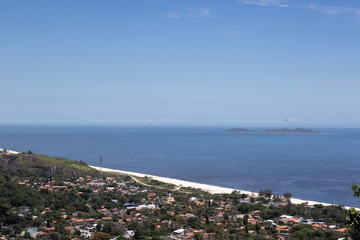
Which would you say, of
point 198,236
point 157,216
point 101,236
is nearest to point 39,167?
point 157,216

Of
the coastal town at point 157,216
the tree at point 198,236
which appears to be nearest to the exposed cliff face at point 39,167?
the coastal town at point 157,216

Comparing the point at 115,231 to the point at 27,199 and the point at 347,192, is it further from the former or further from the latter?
the point at 347,192

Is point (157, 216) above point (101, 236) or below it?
below

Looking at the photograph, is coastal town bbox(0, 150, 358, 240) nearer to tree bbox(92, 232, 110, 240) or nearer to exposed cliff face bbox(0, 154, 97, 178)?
tree bbox(92, 232, 110, 240)

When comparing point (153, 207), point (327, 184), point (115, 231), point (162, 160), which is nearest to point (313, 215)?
point (153, 207)

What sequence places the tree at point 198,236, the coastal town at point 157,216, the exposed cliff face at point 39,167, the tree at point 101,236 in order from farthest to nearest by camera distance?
the exposed cliff face at point 39,167 → the coastal town at point 157,216 → the tree at point 198,236 → the tree at point 101,236

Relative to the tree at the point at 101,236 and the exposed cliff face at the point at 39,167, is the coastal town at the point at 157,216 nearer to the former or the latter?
the tree at the point at 101,236

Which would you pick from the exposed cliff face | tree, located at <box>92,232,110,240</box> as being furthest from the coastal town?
the exposed cliff face

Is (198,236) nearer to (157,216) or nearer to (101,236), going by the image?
(101,236)
